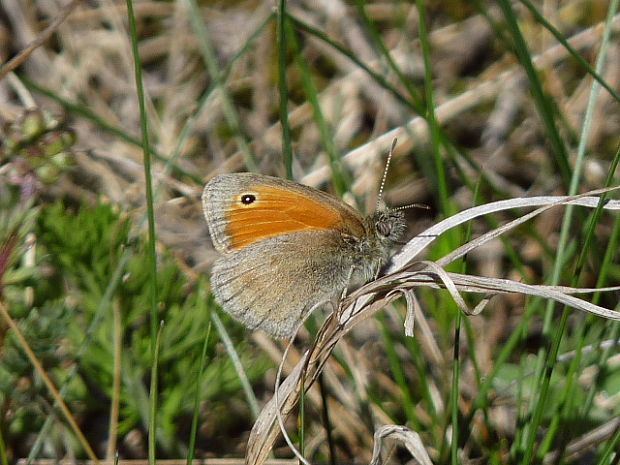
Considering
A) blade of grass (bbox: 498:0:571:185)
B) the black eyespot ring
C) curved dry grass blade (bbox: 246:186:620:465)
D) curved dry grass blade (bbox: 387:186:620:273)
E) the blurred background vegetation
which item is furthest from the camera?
the black eyespot ring

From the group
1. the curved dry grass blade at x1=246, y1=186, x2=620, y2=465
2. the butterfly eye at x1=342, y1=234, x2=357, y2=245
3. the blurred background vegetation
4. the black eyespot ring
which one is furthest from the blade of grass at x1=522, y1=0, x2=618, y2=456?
the black eyespot ring

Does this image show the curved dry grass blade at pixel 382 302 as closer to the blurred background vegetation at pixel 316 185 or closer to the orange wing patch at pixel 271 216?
the blurred background vegetation at pixel 316 185

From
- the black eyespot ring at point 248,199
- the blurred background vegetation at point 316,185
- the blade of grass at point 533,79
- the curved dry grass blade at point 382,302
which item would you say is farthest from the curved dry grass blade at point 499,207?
the black eyespot ring at point 248,199

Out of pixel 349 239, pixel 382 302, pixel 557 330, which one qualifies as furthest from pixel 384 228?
pixel 557 330

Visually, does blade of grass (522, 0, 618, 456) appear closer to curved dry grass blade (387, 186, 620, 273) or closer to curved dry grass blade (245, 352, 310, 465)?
curved dry grass blade (387, 186, 620, 273)

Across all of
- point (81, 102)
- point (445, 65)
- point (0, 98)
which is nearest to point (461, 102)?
point (445, 65)

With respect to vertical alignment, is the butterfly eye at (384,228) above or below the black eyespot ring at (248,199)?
below

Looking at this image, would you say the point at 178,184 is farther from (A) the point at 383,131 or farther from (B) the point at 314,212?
(A) the point at 383,131
